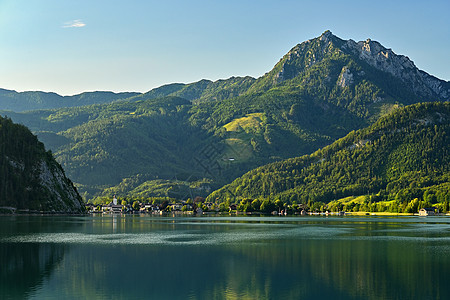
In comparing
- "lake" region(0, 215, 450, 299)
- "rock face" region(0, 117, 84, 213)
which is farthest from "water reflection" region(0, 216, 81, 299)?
"rock face" region(0, 117, 84, 213)

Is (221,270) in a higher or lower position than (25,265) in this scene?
lower

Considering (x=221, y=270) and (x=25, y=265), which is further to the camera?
(x=25, y=265)

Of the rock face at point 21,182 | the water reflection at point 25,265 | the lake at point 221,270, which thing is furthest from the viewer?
the rock face at point 21,182

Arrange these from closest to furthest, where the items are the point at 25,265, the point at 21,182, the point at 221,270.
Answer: the point at 221,270
the point at 25,265
the point at 21,182

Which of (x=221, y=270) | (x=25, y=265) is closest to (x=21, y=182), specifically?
(x=25, y=265)

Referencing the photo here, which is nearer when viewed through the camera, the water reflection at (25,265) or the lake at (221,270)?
the lake at (221,270)

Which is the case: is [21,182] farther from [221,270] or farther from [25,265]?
[221,270]

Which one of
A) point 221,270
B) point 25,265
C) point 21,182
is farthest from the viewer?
point 21,182

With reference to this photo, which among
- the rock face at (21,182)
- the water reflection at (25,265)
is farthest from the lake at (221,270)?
the rock face at (21,182)

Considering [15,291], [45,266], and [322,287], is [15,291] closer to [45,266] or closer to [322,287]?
[45,266]

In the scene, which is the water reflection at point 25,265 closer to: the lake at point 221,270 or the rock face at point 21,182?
the lake at point 221,270

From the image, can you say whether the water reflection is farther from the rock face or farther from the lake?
the rock face

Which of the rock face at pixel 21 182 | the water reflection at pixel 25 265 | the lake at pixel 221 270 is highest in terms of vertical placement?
the rock face at pixel 21 182

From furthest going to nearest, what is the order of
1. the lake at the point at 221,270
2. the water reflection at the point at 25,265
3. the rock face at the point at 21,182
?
the rock face at the point at 21,182
the water reflection at the point at 25,265
the lake at the point at 221,270
